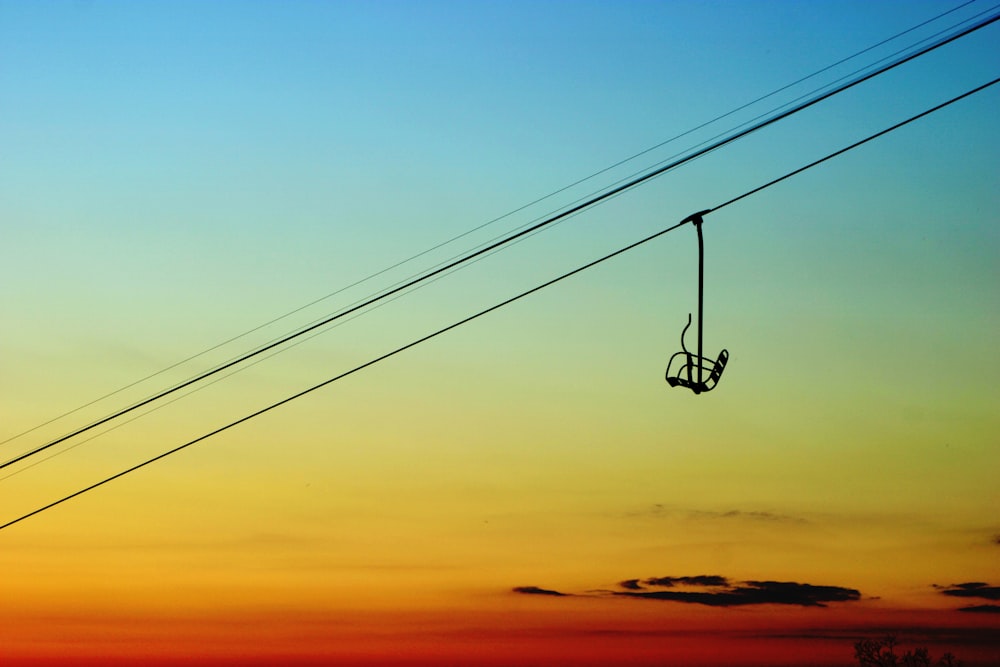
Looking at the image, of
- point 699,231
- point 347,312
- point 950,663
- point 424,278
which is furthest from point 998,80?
point 950,663

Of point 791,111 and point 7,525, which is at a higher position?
point 791,111

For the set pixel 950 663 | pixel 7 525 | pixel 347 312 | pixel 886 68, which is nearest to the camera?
pixel 886 68

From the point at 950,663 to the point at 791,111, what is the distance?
Result: 216 ft

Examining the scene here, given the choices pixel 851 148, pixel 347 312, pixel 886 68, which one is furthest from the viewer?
pixel 347 312

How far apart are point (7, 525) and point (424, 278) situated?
26.1ft

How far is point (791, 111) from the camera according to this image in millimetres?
12555

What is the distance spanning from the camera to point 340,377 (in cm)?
1594

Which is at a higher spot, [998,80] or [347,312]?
[998,80]

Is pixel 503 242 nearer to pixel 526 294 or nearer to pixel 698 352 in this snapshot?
pixel 526 294

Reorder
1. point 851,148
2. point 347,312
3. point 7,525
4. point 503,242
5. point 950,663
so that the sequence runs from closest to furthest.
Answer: point 851,148
point 503,242
point 347,312
point 7,525
point 950,663

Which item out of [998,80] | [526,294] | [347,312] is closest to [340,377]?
[347,312]

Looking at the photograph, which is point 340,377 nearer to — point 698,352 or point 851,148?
point 698,352

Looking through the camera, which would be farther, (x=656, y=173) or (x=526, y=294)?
(x=526, y=294)

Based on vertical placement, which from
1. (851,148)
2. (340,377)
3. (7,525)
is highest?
(851,148)
